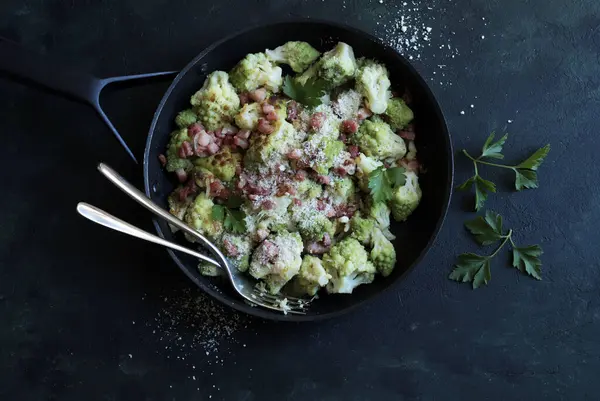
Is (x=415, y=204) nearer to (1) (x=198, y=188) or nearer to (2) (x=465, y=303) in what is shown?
(2) (x=465, y=303)

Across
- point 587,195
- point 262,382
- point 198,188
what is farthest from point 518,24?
point 262,382

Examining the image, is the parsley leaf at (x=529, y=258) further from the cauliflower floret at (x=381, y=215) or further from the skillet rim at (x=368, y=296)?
the cauliflower floret at (x=381, y=215)

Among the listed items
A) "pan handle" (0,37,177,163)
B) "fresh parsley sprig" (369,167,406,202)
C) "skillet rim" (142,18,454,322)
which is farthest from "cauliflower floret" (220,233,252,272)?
"pan handle" (0,37,177,163)

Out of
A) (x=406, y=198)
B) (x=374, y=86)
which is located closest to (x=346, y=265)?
(x=406, y=198)

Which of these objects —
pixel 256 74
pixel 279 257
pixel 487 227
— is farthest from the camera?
pixel 487 227

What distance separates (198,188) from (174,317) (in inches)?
23.2

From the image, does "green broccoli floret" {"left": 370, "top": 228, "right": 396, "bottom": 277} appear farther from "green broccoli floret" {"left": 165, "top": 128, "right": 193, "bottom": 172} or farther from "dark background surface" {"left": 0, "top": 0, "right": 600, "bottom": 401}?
"green broccoli floret" {"left": 165, "top": 128, "right": 193, "bottom": 172}

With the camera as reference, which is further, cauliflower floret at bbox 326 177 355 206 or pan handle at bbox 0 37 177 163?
cauliflower floret at bbox 326 177 355 206

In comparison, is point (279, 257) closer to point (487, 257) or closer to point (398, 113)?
point (398, 113)

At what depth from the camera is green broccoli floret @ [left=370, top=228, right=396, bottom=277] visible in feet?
7.78

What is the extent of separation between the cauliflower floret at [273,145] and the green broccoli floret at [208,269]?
1.43ft

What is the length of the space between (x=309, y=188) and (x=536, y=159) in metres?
0.94

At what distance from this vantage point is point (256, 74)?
241cm

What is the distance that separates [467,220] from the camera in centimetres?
256
